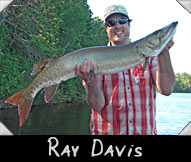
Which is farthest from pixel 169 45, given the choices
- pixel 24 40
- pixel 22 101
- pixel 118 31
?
pixel 24 40

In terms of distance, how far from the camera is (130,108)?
98.0 inches

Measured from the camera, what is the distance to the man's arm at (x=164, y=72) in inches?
96.0

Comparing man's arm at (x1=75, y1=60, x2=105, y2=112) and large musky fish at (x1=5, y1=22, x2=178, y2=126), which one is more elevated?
large musky fish at (x1=5, y1=22, x2=178, y2=126)

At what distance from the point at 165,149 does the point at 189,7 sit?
164cm

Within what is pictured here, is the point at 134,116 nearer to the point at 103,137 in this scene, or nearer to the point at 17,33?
the point at 103,137

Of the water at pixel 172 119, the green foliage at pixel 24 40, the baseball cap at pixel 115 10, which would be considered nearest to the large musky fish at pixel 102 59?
the baseball cap at pixel 115 10

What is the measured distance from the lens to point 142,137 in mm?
2531

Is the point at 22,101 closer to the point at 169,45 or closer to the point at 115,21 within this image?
the point at 115,21

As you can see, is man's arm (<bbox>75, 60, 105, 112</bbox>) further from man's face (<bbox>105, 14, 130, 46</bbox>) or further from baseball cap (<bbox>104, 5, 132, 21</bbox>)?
baseball cap (<bbox>104, 5, 132, 21</bbox>)

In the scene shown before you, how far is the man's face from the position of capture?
261 centimetres

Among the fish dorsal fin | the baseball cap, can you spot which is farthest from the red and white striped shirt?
the fish dorsal fin

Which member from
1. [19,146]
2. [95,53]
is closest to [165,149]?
[95,53]

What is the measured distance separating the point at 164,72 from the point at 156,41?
0.31 metres

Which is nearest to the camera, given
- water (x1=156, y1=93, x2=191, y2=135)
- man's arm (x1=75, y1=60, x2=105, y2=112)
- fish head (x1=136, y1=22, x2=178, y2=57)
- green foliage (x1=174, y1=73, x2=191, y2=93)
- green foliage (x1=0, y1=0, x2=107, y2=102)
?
fish head (x1=136, y1=22, x2=178, y2=57)
